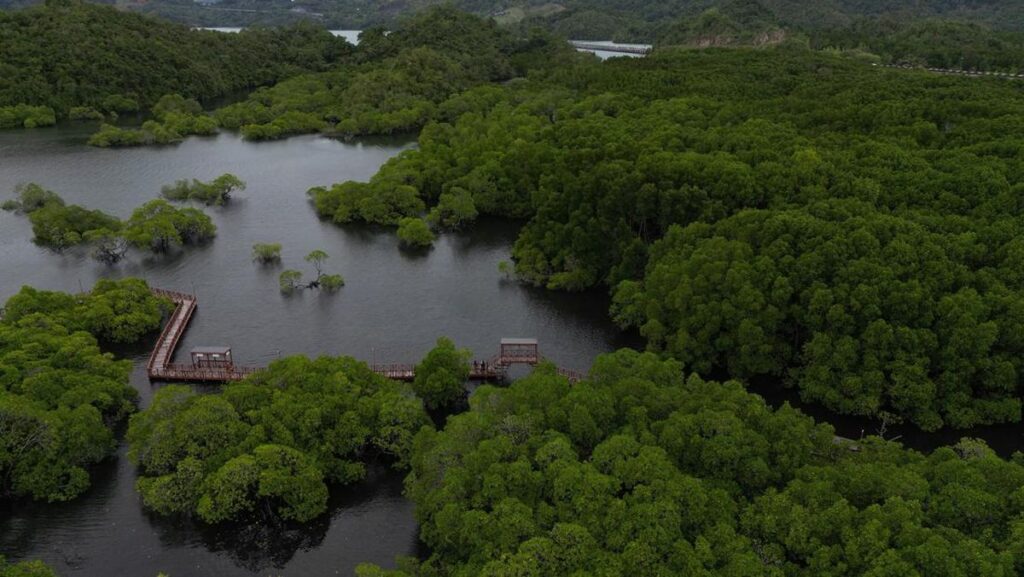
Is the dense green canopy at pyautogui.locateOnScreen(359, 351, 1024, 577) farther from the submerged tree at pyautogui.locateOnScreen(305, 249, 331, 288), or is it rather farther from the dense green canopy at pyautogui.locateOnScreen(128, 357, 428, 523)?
the submerged tree at pyautogui.locateOnScreen(305, 249, 331, 288)

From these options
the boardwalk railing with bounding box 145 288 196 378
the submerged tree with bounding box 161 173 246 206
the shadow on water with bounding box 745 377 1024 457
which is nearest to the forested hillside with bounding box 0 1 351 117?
the submerged tree with bounding box 161 173 246 206

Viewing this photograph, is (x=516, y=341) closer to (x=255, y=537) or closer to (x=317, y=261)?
(x=255, y=537)

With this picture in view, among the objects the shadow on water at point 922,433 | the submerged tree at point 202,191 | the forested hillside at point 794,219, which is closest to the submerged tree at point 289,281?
the forested hillside at point 794,219

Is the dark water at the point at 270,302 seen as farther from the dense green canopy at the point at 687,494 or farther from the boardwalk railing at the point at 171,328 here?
the dense green canopy at the point at 687,494

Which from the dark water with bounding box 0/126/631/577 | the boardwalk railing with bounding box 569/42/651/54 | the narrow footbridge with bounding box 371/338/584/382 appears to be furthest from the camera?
the boardwalk railing with bounding box 569/42/651/54

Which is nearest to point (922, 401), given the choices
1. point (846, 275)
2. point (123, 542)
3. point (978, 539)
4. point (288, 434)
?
point (846, 275)

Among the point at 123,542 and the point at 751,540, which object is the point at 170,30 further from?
the point at 751,540

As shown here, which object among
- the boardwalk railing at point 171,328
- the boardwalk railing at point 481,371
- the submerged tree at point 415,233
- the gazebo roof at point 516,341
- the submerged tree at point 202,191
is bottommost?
the boardwalk railing at point 481,371
